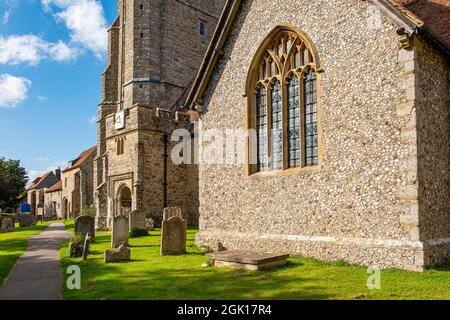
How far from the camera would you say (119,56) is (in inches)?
1187

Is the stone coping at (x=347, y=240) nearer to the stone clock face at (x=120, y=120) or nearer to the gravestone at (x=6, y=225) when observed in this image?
the stone clock face at (x=120, y=120)

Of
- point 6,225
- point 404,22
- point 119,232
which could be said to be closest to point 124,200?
point 6,225

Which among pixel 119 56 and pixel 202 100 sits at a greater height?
pixel 119 56

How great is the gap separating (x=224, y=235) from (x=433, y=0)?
33.6 ft

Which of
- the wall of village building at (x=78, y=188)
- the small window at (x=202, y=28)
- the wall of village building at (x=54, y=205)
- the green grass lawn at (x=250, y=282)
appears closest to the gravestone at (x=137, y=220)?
the green grass lawn at (x=250, y=282)

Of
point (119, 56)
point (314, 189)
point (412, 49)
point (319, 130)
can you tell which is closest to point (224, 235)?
point (314, 189)

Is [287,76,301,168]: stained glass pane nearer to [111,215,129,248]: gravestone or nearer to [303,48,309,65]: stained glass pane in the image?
[303,48,309,65]: stained glass pane

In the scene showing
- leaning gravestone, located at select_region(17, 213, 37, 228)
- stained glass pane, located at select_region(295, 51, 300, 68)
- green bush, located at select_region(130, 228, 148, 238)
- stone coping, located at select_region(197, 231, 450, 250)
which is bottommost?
leaning gravestone, located at select_region(17, 213, 37, 228)

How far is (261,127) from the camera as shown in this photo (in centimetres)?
1265

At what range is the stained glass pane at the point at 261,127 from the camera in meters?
12.5

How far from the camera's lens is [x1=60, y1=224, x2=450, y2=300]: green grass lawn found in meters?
7.06

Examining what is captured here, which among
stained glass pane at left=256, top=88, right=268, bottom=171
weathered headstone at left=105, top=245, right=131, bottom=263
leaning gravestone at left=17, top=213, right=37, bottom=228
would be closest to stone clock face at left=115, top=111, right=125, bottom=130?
stained glass pane at left=256, top=88, right=268, bottom=171

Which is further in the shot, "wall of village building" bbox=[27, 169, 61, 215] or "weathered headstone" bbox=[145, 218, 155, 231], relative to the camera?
"wall of village building" bbox=[27, 169, 61, 215]

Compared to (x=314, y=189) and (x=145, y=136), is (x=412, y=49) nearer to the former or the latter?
(x=314, y=189)
